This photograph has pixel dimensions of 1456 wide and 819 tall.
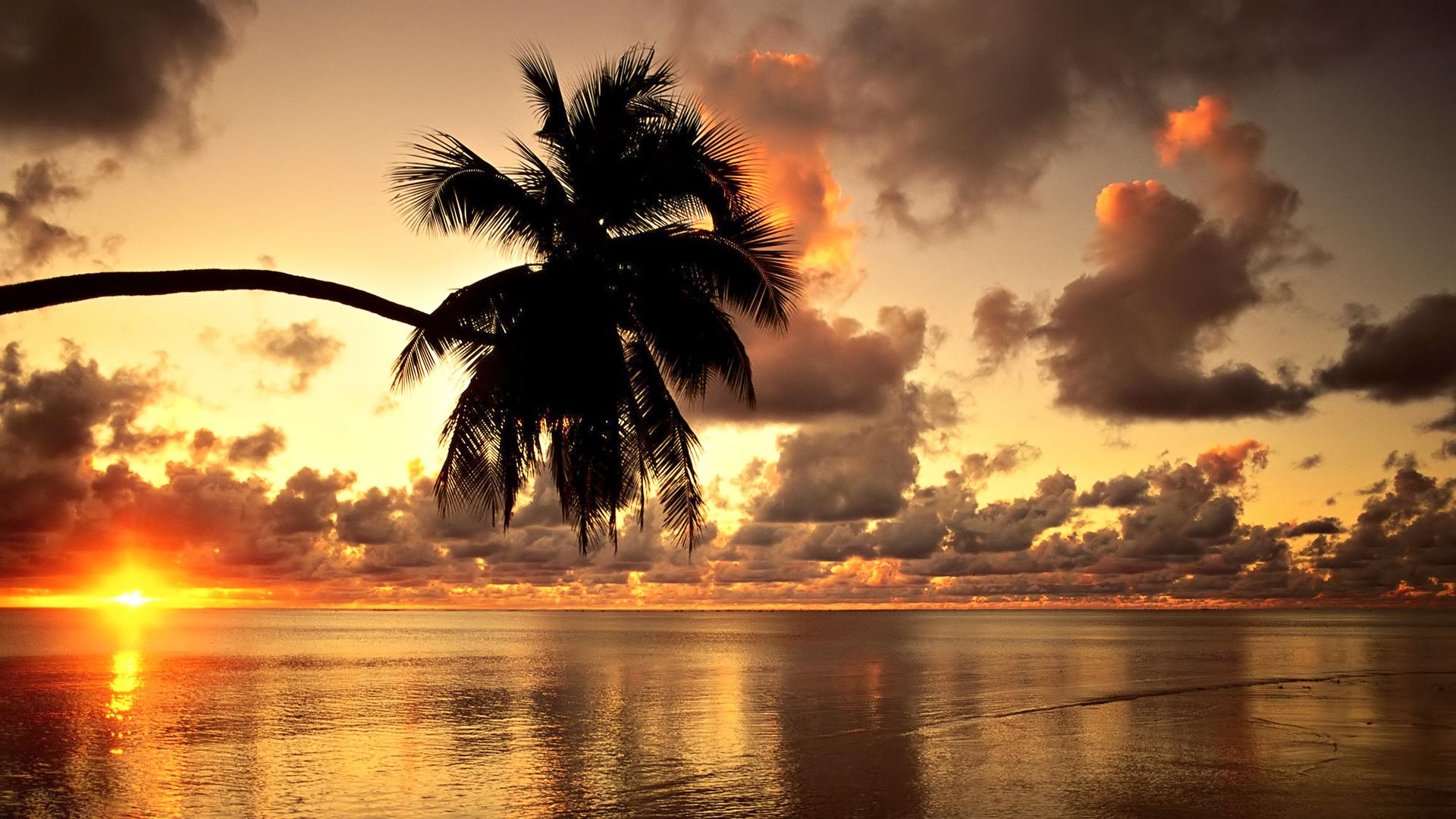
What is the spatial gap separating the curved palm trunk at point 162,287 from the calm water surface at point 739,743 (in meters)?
6.85

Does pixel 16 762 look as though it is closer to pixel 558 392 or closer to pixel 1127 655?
pixel 558 392

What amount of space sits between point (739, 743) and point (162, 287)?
44.3 feet

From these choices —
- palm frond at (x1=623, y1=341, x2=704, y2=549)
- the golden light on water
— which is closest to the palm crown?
palm frond at (x1=623, y1=341, x2=704, y2=549)

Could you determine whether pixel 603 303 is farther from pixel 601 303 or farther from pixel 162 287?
pixel 162 287

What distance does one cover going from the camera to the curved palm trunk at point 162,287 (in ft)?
22.7

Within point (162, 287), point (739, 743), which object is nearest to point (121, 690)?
point (739, 743)

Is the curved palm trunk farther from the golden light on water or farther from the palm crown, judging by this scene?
the golden light on water

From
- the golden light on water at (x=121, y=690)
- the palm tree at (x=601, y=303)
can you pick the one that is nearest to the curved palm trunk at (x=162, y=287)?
the palm tree at (x=601, y=303)

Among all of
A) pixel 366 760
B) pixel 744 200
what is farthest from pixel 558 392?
pixel 366 760

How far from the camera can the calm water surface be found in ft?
43.1

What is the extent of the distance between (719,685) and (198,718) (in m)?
14.7

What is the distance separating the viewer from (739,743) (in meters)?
18.3

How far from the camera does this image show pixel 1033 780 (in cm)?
1427

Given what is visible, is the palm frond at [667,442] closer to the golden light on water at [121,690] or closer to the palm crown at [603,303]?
the palm crown at [603,303]
